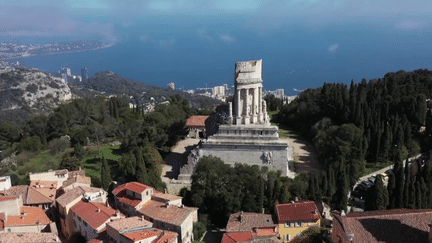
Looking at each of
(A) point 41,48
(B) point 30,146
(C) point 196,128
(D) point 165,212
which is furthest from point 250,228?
(A) point 41,48

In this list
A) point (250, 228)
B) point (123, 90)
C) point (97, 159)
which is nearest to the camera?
point (250, 228)

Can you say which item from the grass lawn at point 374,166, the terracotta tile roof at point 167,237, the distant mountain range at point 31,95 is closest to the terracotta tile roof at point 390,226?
the terracotta tile roof at point 167,237

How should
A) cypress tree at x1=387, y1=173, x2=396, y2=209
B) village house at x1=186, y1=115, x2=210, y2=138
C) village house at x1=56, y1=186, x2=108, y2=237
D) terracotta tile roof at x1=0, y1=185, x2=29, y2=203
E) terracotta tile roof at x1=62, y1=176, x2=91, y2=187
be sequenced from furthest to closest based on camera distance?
village house at x1=186, y1=115, x2=210, y2=138
terracotta tile roof at x1=62, y1=176, x2=91, y2=187
terracotta tile roof at x1=0, y1=185, x2=29, y2=203
village house at x1=56, y1=186, x2=108, y2=237
cypress tree at x1=387, y1=173, x2=396, y2=209

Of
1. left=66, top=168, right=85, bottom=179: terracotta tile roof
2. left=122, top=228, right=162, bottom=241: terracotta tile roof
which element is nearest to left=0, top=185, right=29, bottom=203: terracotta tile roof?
left=66, top=168, right=85, bottom=179: terracotta tile roof

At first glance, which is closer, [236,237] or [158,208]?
[236,237]

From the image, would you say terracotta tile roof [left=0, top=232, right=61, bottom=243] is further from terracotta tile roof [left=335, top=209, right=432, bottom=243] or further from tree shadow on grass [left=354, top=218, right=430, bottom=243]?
tree shadow on grass [left=354, top=218, right=430, bottom=243]

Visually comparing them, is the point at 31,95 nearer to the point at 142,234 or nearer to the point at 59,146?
the point at 59,146

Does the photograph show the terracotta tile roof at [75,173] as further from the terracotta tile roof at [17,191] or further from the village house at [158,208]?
the village house at [158,208]
